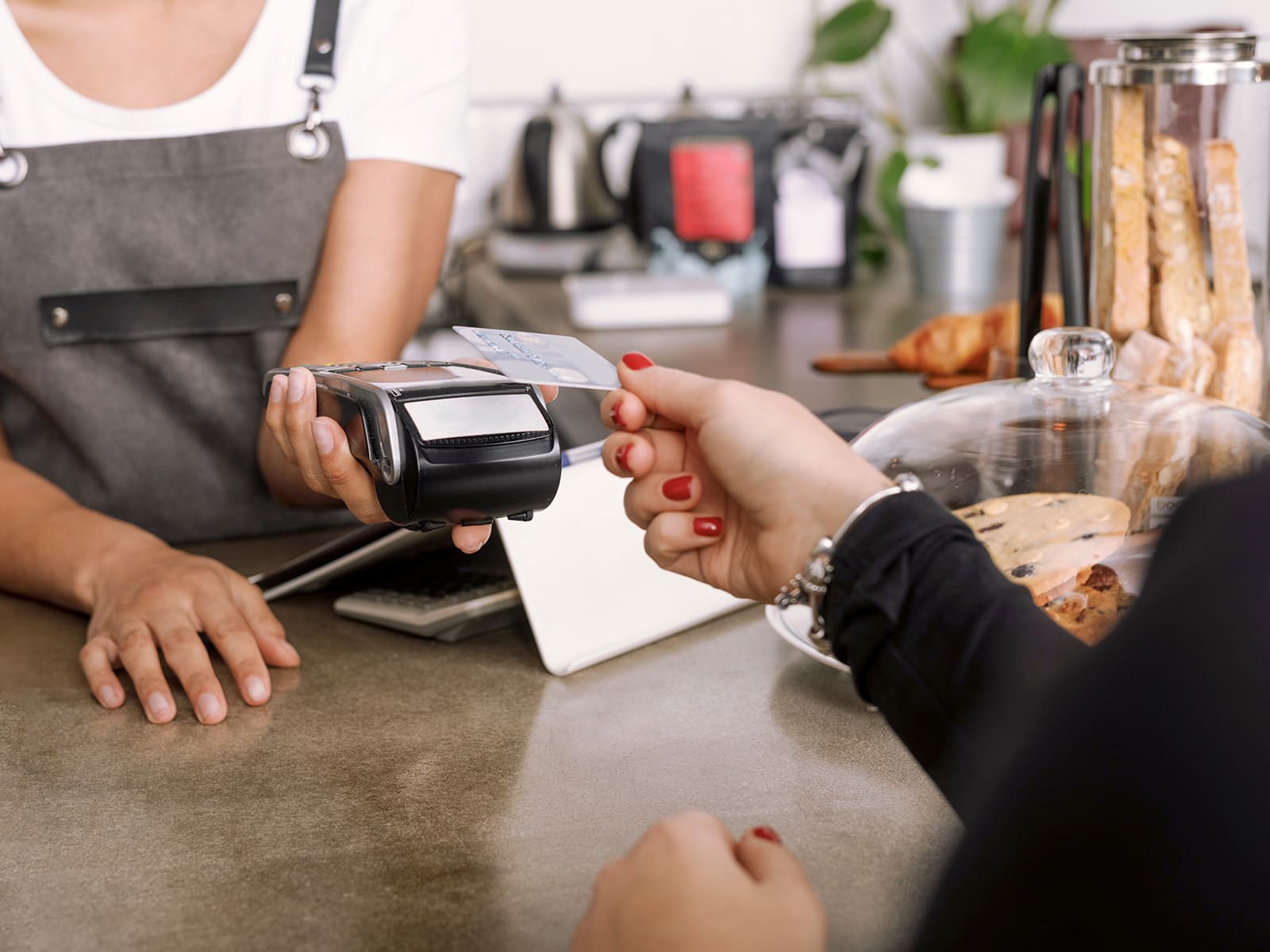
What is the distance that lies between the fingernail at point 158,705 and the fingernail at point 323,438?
0.63 ft

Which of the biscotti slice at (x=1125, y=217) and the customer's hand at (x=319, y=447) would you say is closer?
the customer's hand at (x=319, y=447)

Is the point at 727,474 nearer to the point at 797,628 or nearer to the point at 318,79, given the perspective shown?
the point at 797,628

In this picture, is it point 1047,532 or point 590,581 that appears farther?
point 590,581

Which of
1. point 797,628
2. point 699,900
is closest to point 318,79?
point 797,628

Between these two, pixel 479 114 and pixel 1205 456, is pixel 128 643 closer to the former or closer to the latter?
pixel 1205 456

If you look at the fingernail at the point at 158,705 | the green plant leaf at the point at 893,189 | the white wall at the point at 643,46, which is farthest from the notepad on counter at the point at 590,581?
the white wall at the point at 643,46

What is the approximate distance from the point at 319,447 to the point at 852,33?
193 centimetres

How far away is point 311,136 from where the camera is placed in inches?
48.3

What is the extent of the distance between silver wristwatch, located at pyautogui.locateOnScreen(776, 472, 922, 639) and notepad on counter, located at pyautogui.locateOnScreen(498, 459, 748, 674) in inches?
9.4

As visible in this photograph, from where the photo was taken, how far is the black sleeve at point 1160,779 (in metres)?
0.34

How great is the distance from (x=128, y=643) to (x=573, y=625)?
0.29 meters

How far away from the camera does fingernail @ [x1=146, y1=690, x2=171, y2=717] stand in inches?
31.7

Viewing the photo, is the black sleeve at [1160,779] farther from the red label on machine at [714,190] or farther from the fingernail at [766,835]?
the red label on machine at [714,190]

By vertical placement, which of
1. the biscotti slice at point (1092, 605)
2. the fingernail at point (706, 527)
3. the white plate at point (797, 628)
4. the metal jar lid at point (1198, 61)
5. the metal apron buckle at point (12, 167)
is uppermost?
the metal jar lid at point (1198, 61)
